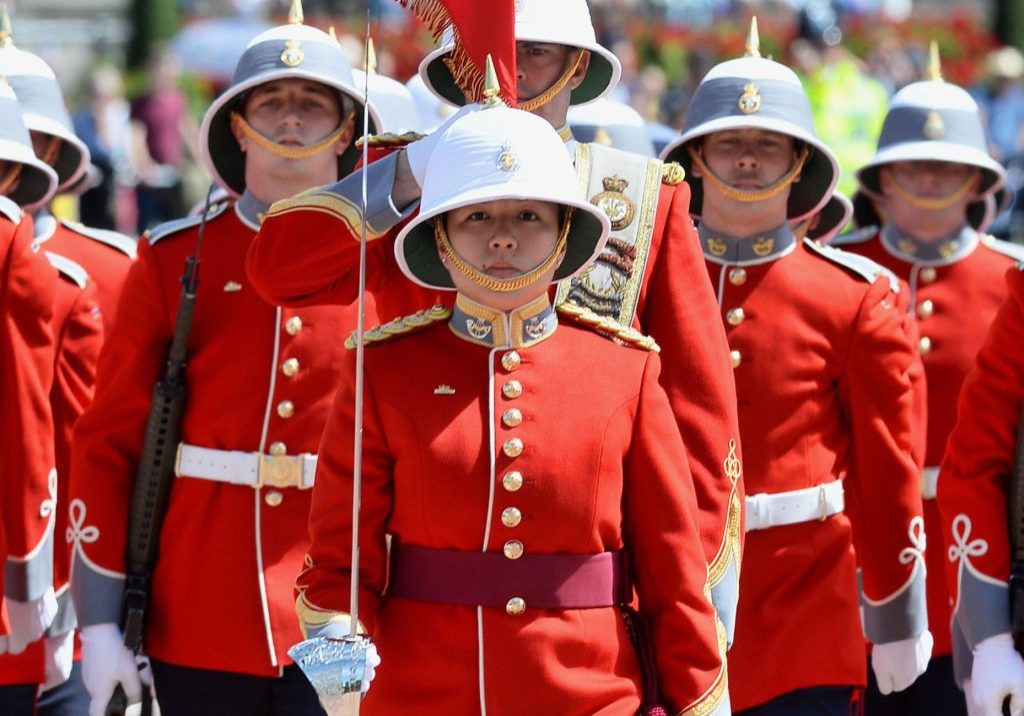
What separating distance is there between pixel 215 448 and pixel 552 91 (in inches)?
65.6

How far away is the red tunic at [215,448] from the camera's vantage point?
22.0 ft

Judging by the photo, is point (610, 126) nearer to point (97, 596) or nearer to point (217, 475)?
point (217, 475)

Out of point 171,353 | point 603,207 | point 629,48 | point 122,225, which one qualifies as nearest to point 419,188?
point 603,207

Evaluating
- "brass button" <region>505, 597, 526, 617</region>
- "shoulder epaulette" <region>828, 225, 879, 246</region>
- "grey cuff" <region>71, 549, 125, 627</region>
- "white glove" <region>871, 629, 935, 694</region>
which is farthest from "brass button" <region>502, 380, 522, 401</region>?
"shoulder epaulette" <region>828, 225, 879, 246</region>

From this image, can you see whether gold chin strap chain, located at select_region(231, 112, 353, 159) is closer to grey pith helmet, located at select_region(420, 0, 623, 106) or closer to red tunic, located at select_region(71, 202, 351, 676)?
red tunic, located at select_region(71, 202, 351, 676)

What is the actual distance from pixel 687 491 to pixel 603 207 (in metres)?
0.71

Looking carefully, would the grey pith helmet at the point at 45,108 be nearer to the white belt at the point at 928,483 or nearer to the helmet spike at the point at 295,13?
the helmet spike at the point at 295,13

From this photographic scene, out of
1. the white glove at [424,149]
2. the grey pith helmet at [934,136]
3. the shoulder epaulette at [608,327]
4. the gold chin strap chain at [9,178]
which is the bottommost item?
the shoulder epaulette at [608,327]

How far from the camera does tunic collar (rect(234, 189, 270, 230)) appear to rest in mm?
6895

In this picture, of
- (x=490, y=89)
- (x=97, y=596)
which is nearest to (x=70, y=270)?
(x=97, y=596)

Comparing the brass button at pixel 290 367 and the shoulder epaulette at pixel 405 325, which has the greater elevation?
the brass button at pixel 290 367

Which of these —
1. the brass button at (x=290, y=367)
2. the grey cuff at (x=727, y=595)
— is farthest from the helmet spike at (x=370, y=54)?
the grey cuff at (x=727, y=595)

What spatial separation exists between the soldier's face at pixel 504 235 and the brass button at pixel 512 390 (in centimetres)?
22

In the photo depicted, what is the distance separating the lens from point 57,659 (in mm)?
7262
